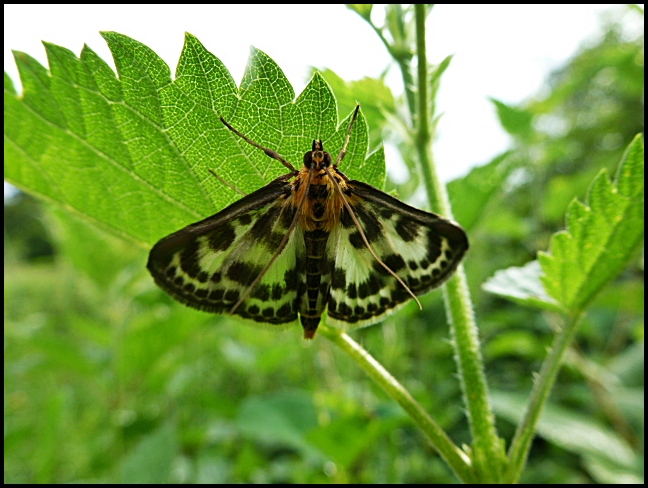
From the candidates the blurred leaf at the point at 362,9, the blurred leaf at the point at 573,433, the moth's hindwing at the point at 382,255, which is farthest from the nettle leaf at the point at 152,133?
the blurred leaf at the point at 573,433

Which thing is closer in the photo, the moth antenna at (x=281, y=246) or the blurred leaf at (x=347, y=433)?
the moth antenna at (x=281, y=246)

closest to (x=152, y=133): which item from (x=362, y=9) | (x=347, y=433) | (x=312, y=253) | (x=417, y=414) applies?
(x=312, y=253)

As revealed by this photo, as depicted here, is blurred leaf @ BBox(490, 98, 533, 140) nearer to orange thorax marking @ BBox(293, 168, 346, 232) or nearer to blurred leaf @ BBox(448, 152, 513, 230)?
blurred leaf @ BBox(448, 152, 513, 230)

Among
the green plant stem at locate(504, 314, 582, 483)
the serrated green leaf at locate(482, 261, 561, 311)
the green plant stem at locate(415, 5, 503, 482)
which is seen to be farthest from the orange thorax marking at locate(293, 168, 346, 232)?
the green plant stem at locate(504, 314, 582, 483)

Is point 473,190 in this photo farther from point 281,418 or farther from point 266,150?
point 281,418

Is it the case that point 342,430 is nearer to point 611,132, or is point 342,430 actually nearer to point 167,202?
point 167,202

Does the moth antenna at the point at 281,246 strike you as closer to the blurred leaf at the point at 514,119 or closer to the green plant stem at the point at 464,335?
the green plant stem at the point at 464,335

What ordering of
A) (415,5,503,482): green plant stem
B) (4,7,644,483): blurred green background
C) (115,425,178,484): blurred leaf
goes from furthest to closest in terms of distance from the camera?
(4,7,644,483): blurred green background, (115,425,178,484): blurred leaf, (415,5,503,482): green plant stem
